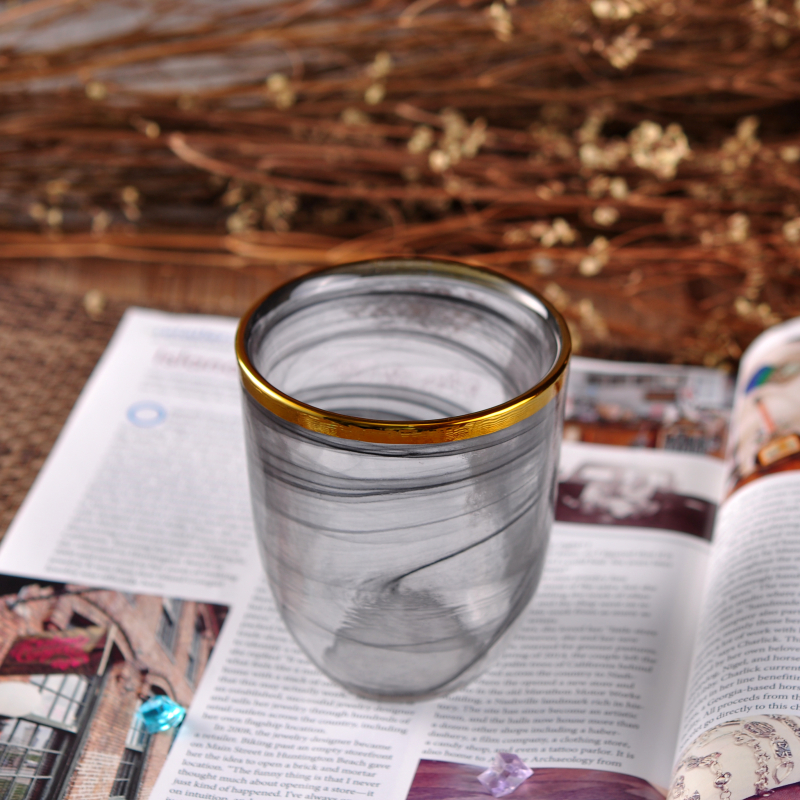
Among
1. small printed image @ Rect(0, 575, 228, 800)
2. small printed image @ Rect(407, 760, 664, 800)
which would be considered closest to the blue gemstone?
small printed image @ Rect(0, 575, 228, 800)

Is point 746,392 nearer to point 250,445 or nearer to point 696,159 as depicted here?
point 696,159

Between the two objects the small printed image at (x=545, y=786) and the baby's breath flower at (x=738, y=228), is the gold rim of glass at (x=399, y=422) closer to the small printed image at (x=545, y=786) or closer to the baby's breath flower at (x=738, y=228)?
the small printed image at (x=545, y=786)

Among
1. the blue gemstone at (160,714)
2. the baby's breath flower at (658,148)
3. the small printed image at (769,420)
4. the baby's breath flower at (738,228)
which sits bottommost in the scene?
the blue gemstone at (160,714)

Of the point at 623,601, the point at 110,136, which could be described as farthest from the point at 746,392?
the point at 110,136

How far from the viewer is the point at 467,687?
429 mm

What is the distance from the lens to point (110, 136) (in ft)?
2.64

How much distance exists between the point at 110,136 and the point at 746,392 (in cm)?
65

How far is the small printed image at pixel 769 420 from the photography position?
52 centimetres

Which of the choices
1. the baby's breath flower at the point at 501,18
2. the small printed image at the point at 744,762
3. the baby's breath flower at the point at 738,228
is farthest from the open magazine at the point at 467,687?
the baby's breath flower at the point at 501,18

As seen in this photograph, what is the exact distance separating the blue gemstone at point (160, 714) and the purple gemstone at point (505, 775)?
0.16 meters

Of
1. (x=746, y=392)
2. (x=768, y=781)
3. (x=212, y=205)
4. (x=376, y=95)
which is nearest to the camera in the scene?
(x=768, y=781)

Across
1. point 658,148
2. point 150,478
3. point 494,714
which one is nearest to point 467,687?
point 494,714

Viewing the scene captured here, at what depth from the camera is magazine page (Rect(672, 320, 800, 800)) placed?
35 cm

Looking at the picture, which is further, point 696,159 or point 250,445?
point 696,159
